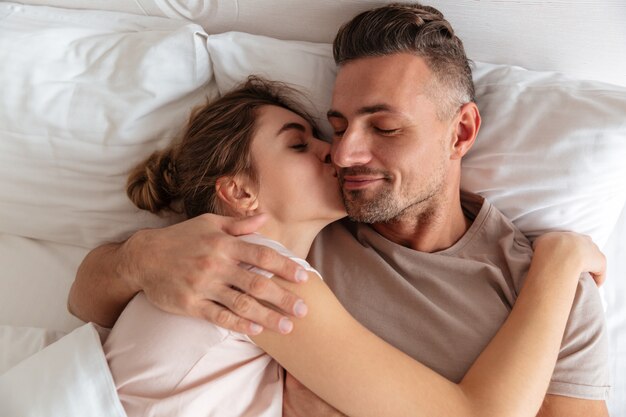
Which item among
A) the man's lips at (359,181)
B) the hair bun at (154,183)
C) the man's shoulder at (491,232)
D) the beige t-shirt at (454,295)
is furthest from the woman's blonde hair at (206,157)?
the man's shoulder at (491,232)

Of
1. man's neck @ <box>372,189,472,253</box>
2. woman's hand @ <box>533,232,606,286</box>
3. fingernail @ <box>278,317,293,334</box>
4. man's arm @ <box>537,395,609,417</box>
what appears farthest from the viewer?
man's neck @ <box>372,189,472,253</box>

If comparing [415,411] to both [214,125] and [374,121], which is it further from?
[214,125]

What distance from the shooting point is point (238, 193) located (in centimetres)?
129

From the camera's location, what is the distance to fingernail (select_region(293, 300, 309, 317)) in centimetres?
104

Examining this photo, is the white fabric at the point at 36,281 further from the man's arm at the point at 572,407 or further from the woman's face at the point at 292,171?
the man's arm at the point at 572,407

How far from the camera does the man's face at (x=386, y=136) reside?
4.19ft

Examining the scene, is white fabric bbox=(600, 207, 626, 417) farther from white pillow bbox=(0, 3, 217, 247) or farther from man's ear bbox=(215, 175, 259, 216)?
white pillow bbox=(0, 3, 217, 247)

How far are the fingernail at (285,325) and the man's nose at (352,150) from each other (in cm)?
40

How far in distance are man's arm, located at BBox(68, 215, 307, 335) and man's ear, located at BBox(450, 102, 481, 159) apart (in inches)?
21.2

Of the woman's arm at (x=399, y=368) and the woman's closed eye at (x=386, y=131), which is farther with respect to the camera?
the woman's closed eye at (x=386, y=131)

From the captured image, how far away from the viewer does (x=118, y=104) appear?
4.97 feet

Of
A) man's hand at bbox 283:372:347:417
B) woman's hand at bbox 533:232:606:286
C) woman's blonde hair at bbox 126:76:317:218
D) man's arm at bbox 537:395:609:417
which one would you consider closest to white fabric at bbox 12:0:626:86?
woman's blonde hair at bbox 126:76:317:218

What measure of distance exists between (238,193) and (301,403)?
0.47m

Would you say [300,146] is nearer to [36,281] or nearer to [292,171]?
[292,171]
